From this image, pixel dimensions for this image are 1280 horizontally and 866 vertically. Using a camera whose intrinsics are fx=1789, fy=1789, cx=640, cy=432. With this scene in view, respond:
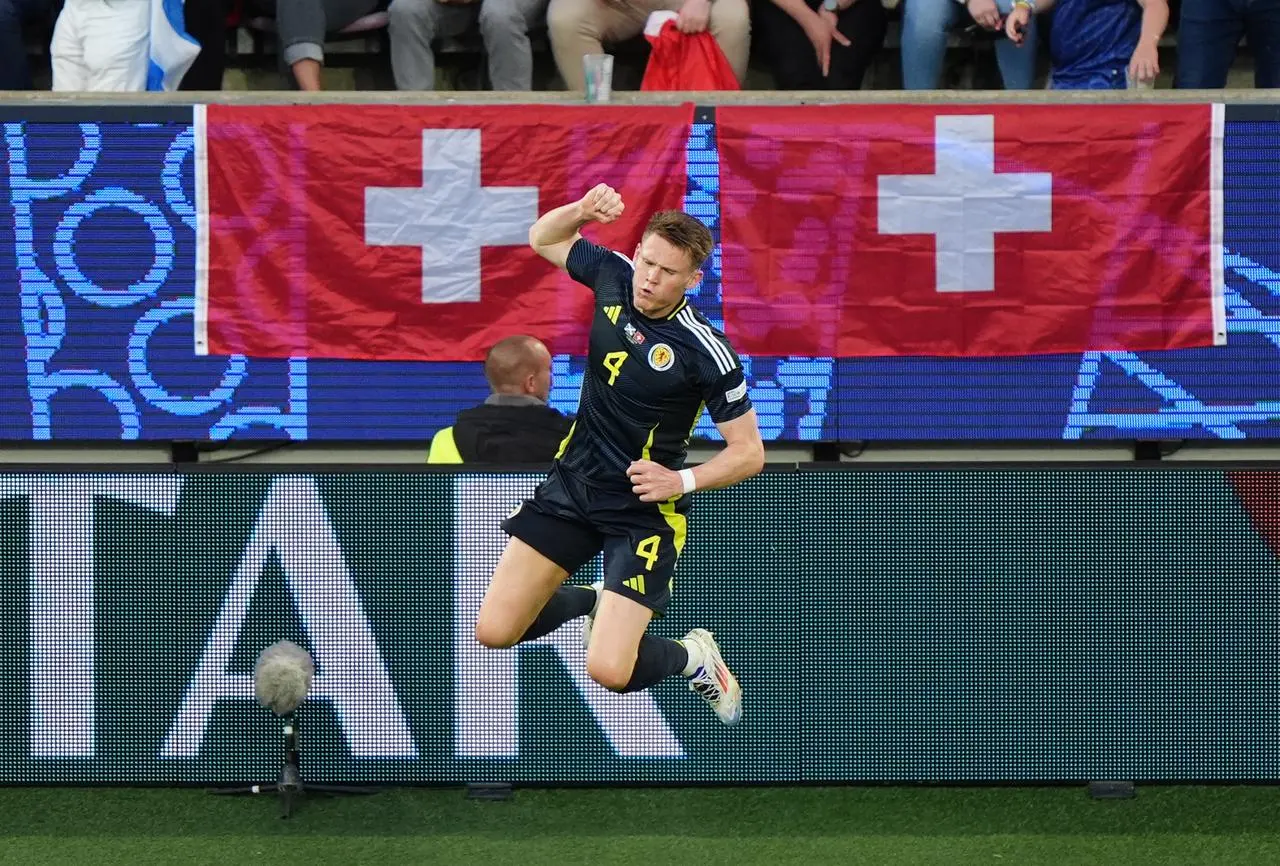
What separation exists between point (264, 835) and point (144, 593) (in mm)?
1085

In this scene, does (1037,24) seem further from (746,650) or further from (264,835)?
(264,835)

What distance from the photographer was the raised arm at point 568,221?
18.7 ft

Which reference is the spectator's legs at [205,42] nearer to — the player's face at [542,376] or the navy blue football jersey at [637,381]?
the player's face at [542,376]

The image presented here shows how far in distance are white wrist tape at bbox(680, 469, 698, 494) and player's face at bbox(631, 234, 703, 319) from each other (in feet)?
1.85

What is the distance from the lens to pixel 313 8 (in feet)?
31.1

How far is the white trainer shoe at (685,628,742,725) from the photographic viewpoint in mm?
6312

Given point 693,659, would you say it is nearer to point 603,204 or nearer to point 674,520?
point 674,520

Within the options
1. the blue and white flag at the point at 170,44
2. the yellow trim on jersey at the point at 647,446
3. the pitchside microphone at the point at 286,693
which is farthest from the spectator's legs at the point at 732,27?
the pitchside microphone at the point at 286,693

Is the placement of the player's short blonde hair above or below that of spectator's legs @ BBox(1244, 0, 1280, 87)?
below

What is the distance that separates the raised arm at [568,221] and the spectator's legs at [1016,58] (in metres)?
4.13

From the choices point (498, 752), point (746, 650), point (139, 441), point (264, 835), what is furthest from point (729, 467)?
point (139, 441)

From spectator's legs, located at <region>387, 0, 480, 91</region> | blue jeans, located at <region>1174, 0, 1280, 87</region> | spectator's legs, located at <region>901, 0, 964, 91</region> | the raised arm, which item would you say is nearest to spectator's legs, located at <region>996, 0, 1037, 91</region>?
spectator's legs, located at <region>901, 0, 964, 91</region>

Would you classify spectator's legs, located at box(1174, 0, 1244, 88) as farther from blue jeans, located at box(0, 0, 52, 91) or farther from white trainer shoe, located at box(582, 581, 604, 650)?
blue jeans, located at box(0, 0, 52, 91)

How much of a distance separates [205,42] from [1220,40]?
5327 millimetres
